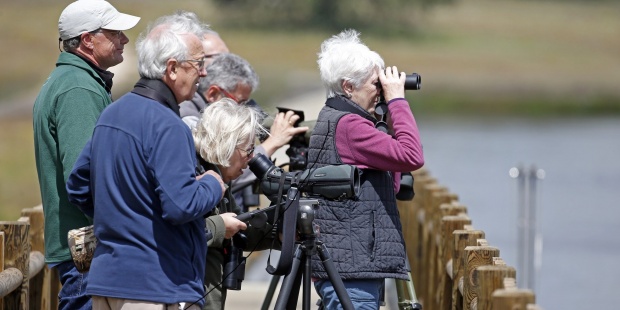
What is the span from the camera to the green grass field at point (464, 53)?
51250 mm

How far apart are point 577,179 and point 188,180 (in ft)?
67.5

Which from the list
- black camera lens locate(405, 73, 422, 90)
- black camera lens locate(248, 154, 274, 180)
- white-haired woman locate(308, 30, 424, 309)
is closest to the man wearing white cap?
black camera lens locate(248, 154, 274, 180)

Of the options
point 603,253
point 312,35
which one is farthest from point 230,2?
point 603,253

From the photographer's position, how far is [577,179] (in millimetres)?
23531

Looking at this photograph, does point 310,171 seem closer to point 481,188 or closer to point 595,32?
point 481,188

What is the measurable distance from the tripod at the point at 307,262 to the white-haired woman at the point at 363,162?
0.10m

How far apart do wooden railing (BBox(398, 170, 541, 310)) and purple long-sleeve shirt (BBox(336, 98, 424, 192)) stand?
0.45 meters

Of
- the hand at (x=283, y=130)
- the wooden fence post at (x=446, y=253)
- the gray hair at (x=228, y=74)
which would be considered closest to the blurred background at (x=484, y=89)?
the gray hair at (x=228, y=74)

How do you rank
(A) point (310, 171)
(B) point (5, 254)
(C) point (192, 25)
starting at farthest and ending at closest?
(B) point (5, 254) < (A) point (310, 171) < (C) point (192, 25)

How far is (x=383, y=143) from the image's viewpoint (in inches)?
175

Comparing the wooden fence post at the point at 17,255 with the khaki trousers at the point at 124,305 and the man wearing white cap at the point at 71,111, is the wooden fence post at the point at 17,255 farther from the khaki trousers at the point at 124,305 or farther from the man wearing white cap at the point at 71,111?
the khaki trousers at the point at 124,305

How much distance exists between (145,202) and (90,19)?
857mm

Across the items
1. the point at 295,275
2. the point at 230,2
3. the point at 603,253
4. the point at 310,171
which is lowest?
the point at 603,253

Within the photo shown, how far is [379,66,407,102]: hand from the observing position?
4.59 metres
